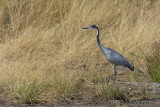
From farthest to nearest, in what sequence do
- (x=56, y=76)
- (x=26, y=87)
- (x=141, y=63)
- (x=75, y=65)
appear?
(x=75, y=65), (x=141, y=63), (x=56, y=76), (x=26, y=87)

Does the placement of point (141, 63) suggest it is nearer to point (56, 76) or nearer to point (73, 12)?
point (56, 76)

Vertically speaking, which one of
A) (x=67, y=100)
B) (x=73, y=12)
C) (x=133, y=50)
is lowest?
(x=67, y=100)

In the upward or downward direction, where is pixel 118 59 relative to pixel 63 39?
downward

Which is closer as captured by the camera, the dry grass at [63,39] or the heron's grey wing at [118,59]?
the dry grass at [63,39]

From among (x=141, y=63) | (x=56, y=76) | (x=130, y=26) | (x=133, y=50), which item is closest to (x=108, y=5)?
(x=130, y=26)

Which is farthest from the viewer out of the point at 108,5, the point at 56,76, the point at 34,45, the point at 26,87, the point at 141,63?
the point at 108,5

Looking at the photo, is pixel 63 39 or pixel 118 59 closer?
pixel 118 59

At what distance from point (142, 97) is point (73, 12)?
4.06 meters

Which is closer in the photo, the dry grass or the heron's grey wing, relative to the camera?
the dry grass

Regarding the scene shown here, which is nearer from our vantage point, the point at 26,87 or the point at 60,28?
the point at 26,87

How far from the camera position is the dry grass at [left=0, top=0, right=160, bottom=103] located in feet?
21.5

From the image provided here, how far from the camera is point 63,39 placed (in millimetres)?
9398

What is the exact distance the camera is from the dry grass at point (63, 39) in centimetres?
655

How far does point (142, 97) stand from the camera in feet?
21.0
